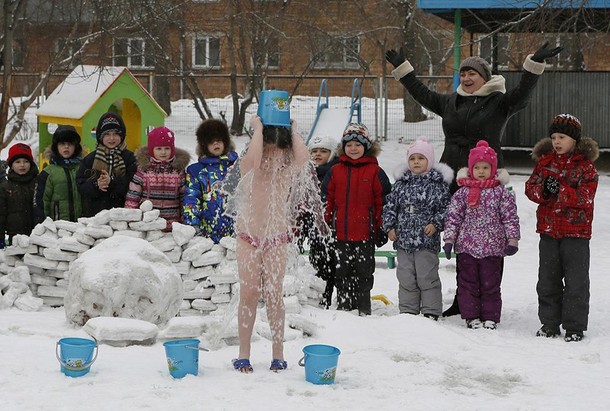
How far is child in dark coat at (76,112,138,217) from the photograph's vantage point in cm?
795

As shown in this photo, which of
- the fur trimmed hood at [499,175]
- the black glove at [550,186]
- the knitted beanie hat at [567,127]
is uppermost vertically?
the knitted beanie hat at [567,127]

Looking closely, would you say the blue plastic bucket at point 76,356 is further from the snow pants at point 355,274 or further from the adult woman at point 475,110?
the adult woman at point 475,110

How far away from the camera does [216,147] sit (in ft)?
25.1

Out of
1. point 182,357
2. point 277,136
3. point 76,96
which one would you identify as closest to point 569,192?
point 277,136

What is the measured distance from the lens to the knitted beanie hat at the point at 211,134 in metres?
7.63

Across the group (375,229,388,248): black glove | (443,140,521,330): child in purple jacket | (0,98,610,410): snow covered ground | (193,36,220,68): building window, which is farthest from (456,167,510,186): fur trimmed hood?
(193,36,220,68): building window

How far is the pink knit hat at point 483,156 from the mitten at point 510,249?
0.52 meters

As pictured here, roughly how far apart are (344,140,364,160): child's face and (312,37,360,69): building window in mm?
14028

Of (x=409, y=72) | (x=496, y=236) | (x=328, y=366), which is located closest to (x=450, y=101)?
(x=409, y=72)

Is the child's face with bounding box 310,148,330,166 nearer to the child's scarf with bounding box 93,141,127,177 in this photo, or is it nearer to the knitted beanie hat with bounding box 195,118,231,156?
the knitted beanie hat with bounding box 195,118,231,156

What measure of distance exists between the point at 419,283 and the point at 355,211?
715 mm

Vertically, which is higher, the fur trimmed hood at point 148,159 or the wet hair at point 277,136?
the wet hair at point 277,136

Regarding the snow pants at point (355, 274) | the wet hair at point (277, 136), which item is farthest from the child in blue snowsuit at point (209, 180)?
the wet hair at point (277, 136)

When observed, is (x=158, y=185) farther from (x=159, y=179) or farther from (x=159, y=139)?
(x=159, y=139)
